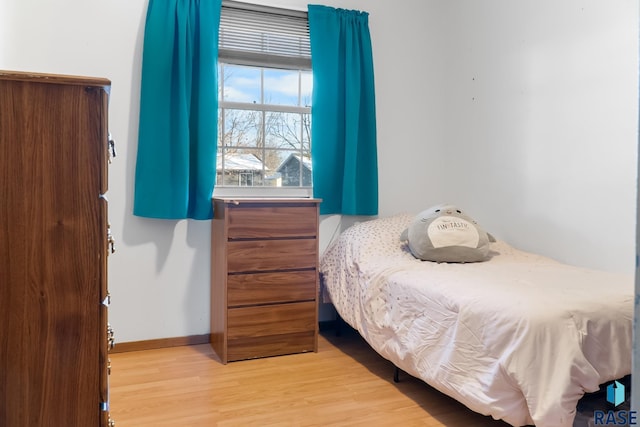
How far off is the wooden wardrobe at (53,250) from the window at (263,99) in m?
1.80

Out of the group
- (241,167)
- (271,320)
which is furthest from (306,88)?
(271,320)

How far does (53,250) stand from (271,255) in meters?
1.52

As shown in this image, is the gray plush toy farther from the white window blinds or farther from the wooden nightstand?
the white window blinds

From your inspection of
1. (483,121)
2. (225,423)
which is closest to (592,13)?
(483,121)

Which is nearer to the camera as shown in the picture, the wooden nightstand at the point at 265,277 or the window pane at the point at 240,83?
the wooden nightstand at the point at 265,277

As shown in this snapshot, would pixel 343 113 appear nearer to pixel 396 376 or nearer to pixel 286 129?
pixel 286 129

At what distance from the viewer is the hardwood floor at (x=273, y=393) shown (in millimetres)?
1909

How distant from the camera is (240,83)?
9.87ft

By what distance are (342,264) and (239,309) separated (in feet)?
2.10

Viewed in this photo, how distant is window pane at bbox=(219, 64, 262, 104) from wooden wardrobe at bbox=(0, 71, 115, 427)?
73.7 inches

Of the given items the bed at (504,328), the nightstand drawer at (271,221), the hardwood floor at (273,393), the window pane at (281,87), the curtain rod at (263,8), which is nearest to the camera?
the bed at (504,328)

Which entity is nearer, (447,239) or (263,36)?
(447,239)

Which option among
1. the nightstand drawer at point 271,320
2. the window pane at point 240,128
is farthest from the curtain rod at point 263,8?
the nightstand drawer at point 271,320

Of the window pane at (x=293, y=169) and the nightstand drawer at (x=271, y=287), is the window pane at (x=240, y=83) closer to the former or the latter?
the window pane at (x=293, y=169)
